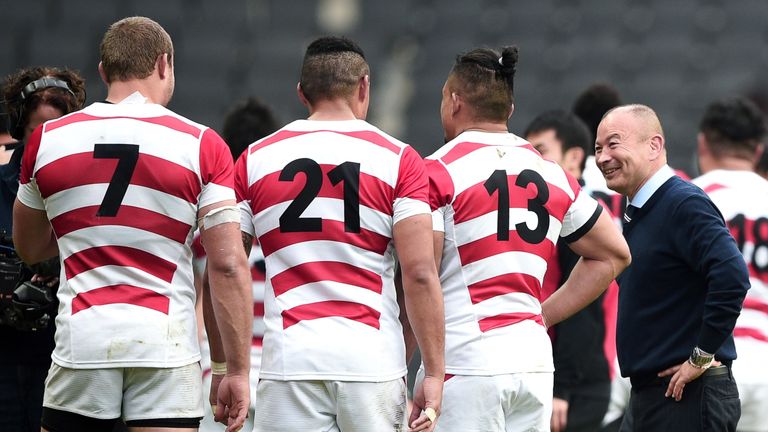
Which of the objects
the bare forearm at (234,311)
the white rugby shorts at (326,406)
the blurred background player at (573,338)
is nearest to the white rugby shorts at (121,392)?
the bare forearm at (234,311)

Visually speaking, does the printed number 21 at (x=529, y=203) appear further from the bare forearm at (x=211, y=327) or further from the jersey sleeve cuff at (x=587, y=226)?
the bare forearm at (x=211, y=327)

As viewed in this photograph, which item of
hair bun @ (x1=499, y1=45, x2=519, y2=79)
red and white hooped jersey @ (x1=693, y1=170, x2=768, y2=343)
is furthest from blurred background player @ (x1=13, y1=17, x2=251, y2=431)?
red and white hooped jersey @ (x1=693, y1=170, x2=768, y2=343)

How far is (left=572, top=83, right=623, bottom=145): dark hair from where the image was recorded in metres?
6.93

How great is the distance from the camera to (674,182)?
14.5 feet

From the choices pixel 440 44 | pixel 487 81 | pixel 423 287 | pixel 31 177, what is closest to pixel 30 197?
pixel 31 177

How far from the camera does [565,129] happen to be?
20.0 feet

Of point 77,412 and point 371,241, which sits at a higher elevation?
point 371,241

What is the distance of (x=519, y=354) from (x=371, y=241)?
2.17 feet

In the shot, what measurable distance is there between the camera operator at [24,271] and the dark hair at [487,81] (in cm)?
156

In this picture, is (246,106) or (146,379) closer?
(146,379)

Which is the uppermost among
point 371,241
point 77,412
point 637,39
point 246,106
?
point 637,39

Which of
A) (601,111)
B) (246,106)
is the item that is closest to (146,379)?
(246,106)

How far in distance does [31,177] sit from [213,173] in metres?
0.61

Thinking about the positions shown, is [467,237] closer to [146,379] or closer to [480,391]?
[480,391]
